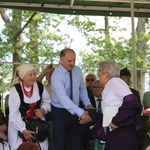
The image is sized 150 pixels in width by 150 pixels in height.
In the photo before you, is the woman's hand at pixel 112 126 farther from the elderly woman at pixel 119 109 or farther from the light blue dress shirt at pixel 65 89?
the light blue dress shirt at pixel 65 89

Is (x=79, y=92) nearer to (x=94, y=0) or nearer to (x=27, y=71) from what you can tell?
(x=27, y=71)

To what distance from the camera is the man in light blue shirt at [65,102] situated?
5496 millimetres

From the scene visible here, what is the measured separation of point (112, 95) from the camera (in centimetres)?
499

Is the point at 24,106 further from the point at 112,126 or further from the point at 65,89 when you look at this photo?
the point at 112,126

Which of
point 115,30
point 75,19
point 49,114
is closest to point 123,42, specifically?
point 115,30

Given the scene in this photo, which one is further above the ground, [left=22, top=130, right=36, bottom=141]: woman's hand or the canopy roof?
the canopy roof

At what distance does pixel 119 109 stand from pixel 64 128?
3.05ft

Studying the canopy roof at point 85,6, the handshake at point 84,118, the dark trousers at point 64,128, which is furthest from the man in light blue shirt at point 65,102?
the canopy roof at point 85,6

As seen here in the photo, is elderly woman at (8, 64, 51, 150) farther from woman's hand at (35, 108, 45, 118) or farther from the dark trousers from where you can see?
the dark trousers

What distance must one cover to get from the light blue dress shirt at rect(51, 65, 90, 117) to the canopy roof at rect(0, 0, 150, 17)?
307 centimetres

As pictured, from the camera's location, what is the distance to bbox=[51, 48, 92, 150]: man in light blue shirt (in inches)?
216

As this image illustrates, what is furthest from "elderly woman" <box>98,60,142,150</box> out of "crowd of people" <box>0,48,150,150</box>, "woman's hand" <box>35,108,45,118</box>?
"woman's hand" <box>35,108,45,118</box>

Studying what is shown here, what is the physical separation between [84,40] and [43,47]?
245 centimetres

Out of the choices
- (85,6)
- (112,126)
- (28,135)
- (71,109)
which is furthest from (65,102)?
(85,6)
